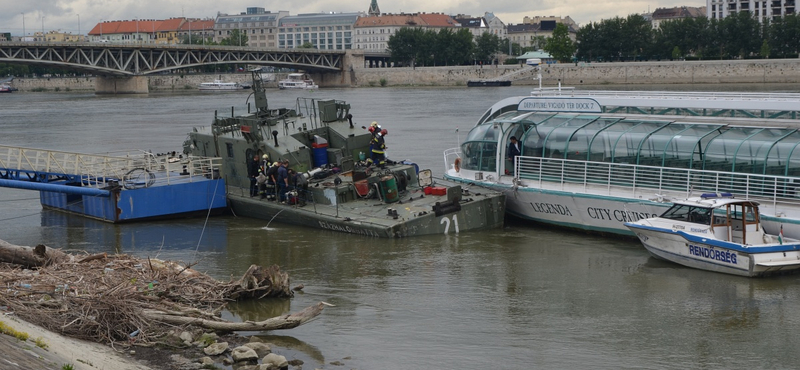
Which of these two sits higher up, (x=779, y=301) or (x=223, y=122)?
(x=223, y=122)

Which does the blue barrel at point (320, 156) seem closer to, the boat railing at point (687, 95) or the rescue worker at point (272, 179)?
the rescue worker at point (272, 179)

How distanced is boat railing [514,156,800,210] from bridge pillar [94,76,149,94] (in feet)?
A: 321

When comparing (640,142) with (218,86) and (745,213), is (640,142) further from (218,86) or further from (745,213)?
(218,86)

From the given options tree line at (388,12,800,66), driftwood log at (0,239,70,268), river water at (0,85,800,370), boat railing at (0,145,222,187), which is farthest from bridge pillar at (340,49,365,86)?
driftwood log at (0,239,70,268)

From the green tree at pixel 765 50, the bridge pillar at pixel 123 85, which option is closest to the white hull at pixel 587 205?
the green tree at pixel 765 50

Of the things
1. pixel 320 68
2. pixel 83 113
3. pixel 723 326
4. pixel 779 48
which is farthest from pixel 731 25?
pixel 723 326

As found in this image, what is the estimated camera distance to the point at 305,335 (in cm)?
1652

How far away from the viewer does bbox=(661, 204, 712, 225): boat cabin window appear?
65.7 ft

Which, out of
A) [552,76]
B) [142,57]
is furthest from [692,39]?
[142,57]

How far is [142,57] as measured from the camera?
112m

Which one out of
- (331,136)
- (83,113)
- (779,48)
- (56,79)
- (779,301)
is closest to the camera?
(779,301)

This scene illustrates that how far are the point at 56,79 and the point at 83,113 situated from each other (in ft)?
233

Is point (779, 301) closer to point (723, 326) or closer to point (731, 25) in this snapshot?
point (723, 326)

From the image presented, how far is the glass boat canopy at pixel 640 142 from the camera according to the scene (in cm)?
2134
